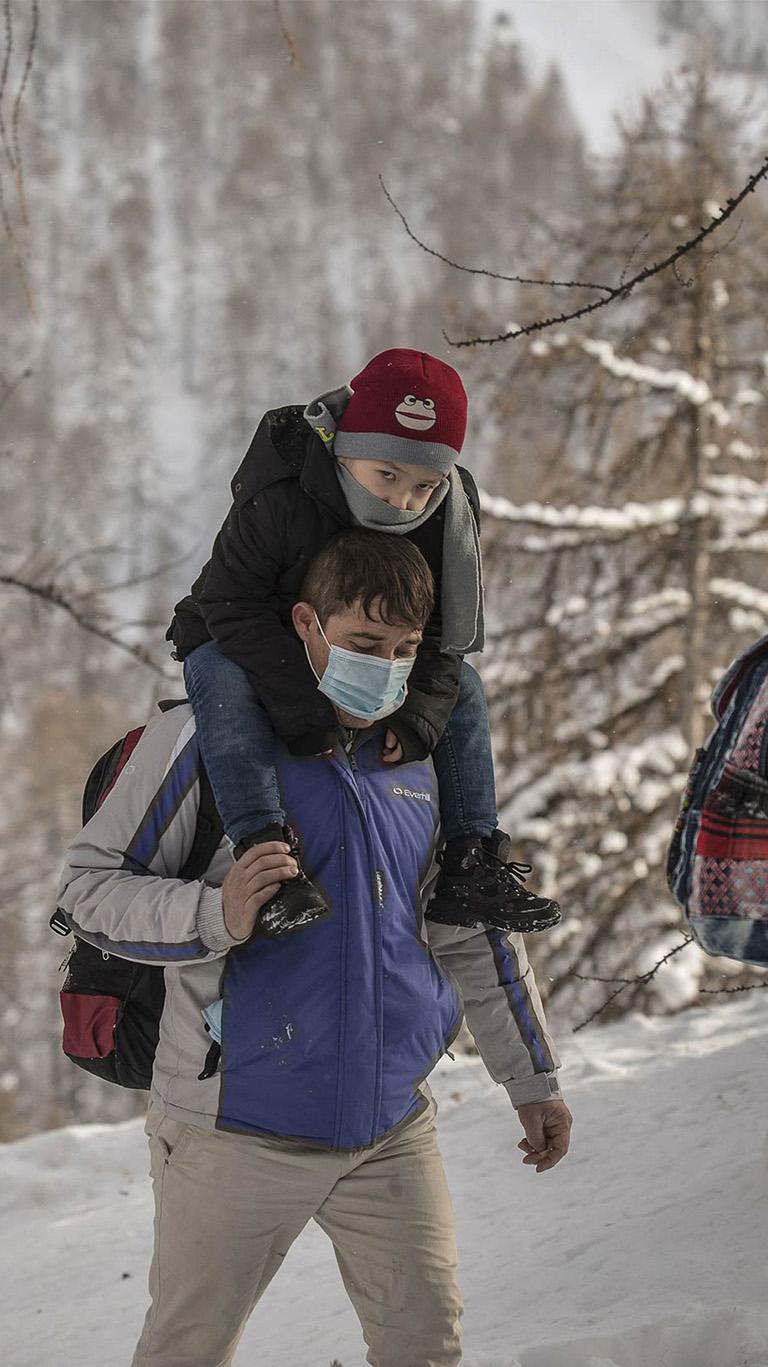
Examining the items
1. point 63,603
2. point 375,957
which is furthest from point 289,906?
point 63,603

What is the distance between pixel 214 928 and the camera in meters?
1.96

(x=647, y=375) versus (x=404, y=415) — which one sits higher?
(x=647, y=375)

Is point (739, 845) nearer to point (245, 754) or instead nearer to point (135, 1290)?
point (245, 754)

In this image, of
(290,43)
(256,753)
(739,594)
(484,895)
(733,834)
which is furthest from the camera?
(739,594)

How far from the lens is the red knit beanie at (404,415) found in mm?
2205

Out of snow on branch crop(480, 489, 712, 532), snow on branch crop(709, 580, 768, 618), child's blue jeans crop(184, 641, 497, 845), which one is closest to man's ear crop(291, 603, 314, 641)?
child's blue jeans crop(184, 641, 497, 845)

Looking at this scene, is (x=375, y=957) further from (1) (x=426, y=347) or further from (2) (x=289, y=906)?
(1) (x=426, y=347)

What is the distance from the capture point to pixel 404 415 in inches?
87.2

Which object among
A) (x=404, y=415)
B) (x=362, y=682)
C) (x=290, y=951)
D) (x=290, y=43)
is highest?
(x=290, y=43)

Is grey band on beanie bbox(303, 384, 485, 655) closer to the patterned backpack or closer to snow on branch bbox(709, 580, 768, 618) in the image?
the patterned backpack

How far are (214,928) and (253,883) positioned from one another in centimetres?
10

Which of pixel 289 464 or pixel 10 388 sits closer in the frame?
pixel 289 464

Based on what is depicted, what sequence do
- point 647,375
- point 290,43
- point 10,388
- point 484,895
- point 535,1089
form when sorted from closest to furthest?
point 484,895
point 535,1089
point 290,43
point 10,388
point 647,375

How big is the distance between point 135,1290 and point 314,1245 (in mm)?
592
